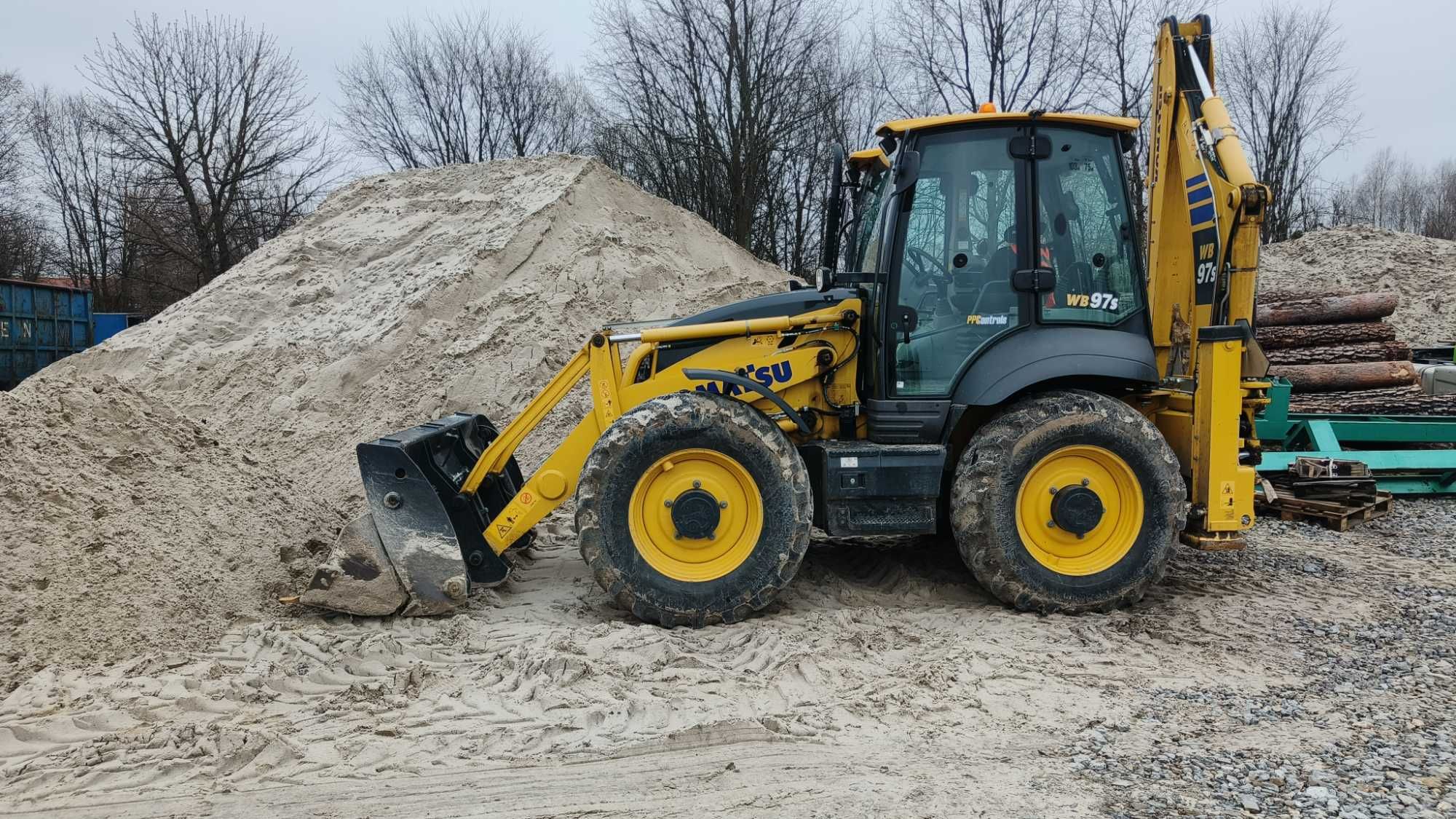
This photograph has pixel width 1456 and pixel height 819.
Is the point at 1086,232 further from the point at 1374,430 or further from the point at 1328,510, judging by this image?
the point at 1374,430

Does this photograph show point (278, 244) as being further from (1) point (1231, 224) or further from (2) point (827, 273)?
(1) point (1231, 224)

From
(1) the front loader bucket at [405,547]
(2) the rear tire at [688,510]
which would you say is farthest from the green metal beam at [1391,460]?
(1) the front loader bucket at [405,547]

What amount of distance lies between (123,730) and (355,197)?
37.5 feet

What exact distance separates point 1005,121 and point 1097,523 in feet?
7.00

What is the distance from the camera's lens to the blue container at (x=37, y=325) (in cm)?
1506

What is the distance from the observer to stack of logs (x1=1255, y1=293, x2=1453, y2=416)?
1050 centimetres

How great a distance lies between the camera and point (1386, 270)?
1856 cm

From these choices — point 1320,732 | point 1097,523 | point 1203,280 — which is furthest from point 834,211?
point 1320,732

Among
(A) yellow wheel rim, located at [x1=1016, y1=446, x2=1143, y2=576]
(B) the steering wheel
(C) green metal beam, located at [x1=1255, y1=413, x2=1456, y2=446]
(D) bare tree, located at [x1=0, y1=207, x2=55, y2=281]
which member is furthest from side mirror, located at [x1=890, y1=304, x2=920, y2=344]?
(D) bare tree, located at [x1=0, y1=207, x2=55, y2=281]

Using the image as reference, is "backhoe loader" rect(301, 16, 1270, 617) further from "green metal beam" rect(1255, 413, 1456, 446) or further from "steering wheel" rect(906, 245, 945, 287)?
"green metal beam" rect(1255, 413, 1456, 446)

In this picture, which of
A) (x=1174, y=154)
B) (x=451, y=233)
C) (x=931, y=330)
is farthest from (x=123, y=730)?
(x=451, y=233)

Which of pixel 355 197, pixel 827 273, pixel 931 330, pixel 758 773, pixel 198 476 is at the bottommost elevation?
pixel 758 773

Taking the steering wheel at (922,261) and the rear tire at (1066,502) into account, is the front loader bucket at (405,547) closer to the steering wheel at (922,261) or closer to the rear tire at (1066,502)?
the rear tire at (1066,502)

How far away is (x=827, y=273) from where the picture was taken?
6.04 m
